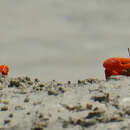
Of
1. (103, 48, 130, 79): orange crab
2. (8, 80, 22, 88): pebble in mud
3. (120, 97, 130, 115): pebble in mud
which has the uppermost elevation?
(103, 48, 130, 79): orange crab

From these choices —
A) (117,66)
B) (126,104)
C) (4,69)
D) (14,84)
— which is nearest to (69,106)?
(126,104)

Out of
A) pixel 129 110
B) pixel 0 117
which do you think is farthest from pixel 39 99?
pixel 129 110

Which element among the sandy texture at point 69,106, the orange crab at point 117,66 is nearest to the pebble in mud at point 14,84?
the sandy texture at point 69,106

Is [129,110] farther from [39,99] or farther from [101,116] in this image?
[39,99]

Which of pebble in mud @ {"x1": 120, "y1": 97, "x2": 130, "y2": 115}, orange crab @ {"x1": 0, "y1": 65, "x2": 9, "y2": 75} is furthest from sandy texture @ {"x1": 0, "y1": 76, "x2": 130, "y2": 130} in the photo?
orange crab @ {"x1": 0, "y1": 65, "x2": 9, "y2": 75}

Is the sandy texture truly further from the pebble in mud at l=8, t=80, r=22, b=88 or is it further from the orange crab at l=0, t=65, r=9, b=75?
the orange crab at l=0, t=65, r=9, b=75

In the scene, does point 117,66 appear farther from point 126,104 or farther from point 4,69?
point 4,69
